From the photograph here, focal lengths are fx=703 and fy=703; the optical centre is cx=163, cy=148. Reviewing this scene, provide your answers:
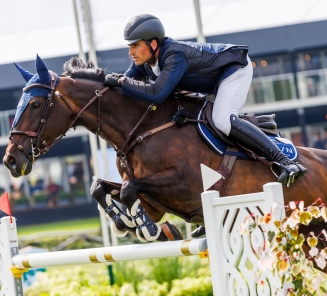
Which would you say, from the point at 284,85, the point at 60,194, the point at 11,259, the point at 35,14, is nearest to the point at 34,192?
the point at 60,194

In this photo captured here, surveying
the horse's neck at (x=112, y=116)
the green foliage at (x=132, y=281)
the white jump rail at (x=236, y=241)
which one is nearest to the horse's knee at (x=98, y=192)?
the horse's neck at (x=112, y=116)

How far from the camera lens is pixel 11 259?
4.53m

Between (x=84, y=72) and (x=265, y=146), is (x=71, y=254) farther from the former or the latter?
(x=265, y=146)

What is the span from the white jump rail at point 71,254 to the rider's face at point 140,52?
124 cm

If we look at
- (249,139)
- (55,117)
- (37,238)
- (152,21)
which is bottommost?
(37,238)

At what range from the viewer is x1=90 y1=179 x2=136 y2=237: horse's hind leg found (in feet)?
14.7

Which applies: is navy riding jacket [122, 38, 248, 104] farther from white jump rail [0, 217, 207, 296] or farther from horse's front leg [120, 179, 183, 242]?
white jump rail [0, 217, 207, 296]

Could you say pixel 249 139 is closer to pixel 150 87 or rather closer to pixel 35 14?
A: pixel 150 87

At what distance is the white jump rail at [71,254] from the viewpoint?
12.0ft

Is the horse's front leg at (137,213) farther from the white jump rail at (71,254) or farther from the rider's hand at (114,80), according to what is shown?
the rider's hand at (114,80)

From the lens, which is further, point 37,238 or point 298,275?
point 37,238

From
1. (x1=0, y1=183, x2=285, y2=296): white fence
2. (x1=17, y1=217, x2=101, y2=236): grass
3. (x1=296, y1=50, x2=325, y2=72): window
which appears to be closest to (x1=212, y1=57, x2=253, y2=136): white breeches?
(x1=0, y1=183, x2=285, y2=296): white fence

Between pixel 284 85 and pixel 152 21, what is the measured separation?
14.3 metres

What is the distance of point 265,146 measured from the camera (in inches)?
177
